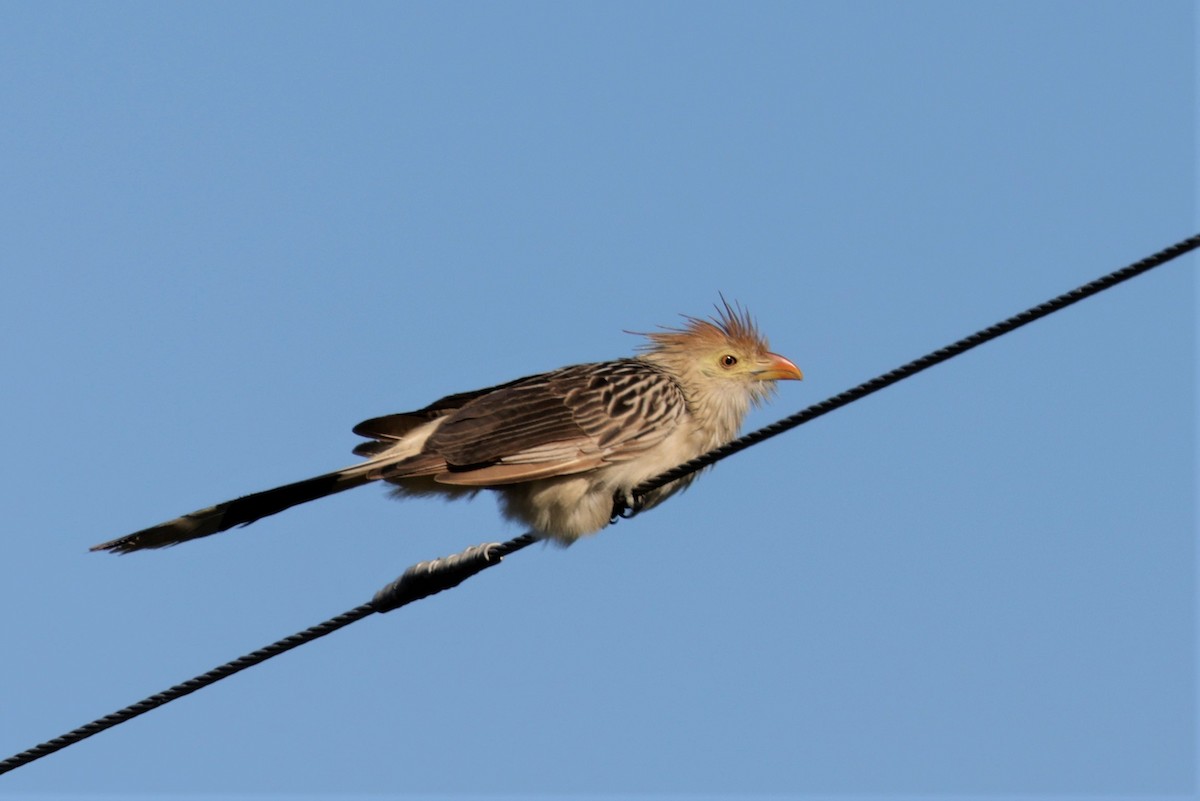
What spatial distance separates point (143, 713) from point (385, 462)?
1868 mm

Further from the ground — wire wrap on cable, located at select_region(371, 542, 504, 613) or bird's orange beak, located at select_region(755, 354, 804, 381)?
bird's orange beak, located at select_region(755, 354, 804, 381)

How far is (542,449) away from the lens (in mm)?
→ 6949

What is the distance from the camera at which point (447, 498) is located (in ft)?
23.5

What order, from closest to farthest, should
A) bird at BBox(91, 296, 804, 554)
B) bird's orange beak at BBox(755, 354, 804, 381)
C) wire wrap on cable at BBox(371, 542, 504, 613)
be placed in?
wire wrap on cable at BBox(371, 542, 504, 613) < bird at BBox(91, 296, 804, 554) < bird's orange beak at BBox(755, 354, 804, 381)

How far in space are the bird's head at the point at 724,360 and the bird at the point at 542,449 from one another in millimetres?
39

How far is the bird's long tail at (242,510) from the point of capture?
6481mm

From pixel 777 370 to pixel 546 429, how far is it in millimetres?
1444

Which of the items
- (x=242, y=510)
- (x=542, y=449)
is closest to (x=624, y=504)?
(x=542, y=449)

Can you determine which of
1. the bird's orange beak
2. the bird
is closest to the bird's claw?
the bird

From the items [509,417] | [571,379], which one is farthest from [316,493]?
[571,379]

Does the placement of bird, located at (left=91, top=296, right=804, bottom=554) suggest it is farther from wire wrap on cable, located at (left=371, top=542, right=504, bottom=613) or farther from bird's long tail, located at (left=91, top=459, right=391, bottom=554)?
wire wrap on cable, located at (left=371, top=542, right=504, bottom=613)

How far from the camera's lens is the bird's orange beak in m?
7.92

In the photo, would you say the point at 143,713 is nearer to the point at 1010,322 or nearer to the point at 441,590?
the point at 441,590

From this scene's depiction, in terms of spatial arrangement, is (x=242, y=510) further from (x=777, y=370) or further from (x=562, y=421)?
(x=777, y=370)
